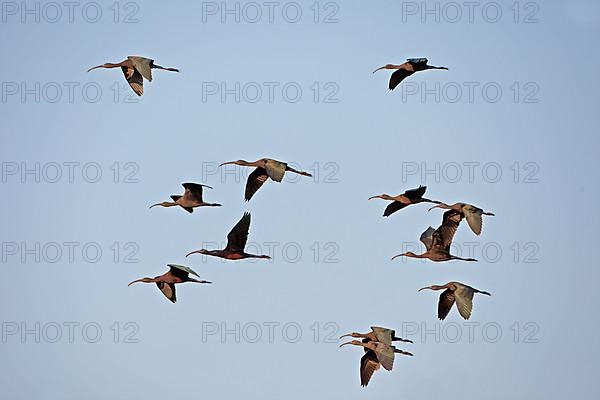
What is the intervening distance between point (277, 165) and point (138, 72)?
6.58 metres

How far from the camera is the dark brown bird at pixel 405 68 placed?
57125 millimetres

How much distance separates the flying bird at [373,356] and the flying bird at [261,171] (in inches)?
227

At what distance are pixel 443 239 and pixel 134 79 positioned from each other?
1156 centimetres

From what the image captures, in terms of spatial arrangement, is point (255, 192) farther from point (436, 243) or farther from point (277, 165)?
point (436, 243)

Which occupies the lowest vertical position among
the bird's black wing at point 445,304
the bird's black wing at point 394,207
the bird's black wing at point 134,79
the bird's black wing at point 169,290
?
the bird's black wing at point 445,304

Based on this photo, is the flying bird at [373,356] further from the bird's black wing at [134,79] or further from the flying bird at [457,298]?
the bird's black wing at [134,79]

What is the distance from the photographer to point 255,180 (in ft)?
187

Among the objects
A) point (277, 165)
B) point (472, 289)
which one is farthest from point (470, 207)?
point (277, 165)

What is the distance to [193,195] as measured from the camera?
57312 millimetres

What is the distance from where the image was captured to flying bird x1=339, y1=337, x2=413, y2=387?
53.6 m

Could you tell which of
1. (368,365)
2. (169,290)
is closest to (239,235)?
(169,290)

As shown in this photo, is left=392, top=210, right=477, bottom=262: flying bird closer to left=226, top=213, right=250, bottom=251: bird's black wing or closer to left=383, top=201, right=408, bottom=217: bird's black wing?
left=383, top=201, right=408, bottom=217: bird's black wing

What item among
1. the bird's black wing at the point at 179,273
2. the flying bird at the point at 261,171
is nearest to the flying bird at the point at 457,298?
the flying bird at the point at 261,171

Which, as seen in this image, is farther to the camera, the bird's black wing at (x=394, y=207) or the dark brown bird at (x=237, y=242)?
the bird's black wing at (x=394, y=207)
